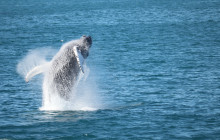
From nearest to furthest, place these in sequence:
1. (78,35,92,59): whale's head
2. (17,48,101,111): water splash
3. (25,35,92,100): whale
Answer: (25,35,92,100): whale, (78,35,92,59): whale's head, (17,48,101,111): water splash

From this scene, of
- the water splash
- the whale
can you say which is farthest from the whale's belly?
the water splash

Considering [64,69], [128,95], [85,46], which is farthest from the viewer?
[128,95]

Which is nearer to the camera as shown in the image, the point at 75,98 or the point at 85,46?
the point at 85,46

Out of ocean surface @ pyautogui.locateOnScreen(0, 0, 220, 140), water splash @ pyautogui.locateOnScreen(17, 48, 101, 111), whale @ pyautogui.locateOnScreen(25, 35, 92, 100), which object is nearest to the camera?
ocean surface @ pyautogui.locateOnScreen(0, 0, 220, 140)

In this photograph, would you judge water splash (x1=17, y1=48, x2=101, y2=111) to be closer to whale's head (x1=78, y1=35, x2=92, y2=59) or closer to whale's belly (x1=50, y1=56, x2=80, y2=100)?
whale's belly (x1=50, y1=56, x2=80, y2=100)

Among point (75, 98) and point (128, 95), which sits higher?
point (128, 95)

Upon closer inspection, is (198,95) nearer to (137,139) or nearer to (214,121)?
(214,121)

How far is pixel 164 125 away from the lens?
23734 mm

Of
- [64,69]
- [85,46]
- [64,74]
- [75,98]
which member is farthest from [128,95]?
[64,69]

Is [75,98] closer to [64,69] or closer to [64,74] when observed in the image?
[64,74]

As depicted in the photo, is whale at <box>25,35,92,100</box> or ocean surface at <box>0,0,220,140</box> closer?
ocean surface at <box>0,0,220,140</box>

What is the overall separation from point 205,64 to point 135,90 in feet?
46.5

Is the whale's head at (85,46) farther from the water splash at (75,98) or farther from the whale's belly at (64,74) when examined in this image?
the water splash at (75,98)

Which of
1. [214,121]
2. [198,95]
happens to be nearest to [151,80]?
[198,95]
